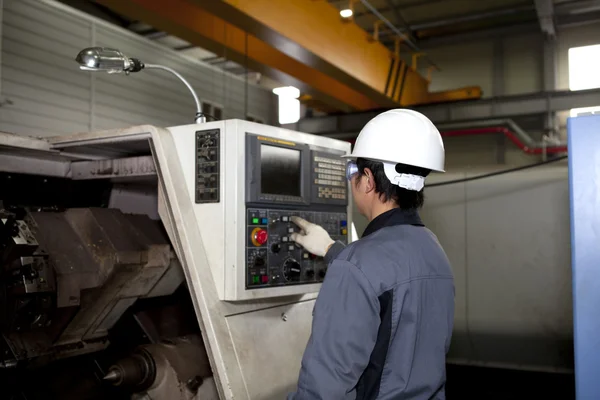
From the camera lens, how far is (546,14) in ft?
13.8

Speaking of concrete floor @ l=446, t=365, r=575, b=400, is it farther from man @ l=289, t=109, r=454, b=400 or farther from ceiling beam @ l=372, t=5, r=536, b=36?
ceiling beam @ l=372, t=5, r=536, b=36

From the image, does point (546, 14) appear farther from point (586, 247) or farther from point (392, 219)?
point (392, 219)

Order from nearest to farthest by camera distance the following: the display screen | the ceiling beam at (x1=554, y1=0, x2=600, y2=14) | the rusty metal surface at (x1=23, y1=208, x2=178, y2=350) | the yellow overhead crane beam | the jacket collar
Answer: the jacket collar → the display screen → the rusty metal surface at (x1=23, y1=208, x2=178, y2=350) → the yellow overhead crane beam → the ceiling beam at (x1=554, y1=0, x2=600, y2=14)

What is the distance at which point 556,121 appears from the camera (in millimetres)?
4809

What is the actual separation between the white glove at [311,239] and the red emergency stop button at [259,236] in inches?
4.6

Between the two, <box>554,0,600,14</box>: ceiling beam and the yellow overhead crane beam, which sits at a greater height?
<box>554,0,600,14</box>: ceiling beam

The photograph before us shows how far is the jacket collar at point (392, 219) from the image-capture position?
1146 mm

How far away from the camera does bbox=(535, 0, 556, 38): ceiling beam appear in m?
3.98

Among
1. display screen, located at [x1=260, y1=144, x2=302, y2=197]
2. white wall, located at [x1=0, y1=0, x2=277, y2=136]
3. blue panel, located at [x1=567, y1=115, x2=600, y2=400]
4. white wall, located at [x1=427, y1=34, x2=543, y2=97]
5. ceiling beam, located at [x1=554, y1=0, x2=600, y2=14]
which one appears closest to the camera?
blue panel, located at [x1=567, y1=115, x2=600, y2=400]

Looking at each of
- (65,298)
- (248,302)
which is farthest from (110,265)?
(248,302)

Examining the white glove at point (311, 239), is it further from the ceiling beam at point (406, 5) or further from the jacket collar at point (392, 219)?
the ceiling beam at point (406, 5)

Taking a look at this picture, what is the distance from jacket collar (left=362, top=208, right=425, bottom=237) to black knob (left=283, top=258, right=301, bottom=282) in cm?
42

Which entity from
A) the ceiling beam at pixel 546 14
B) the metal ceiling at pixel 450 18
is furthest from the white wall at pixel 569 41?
the ceiling beam at pixel 546 14

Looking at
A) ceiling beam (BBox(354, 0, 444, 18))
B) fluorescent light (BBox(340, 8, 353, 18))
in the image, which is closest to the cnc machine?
fluorescent light (BBox(340, 8, 353, 18))
